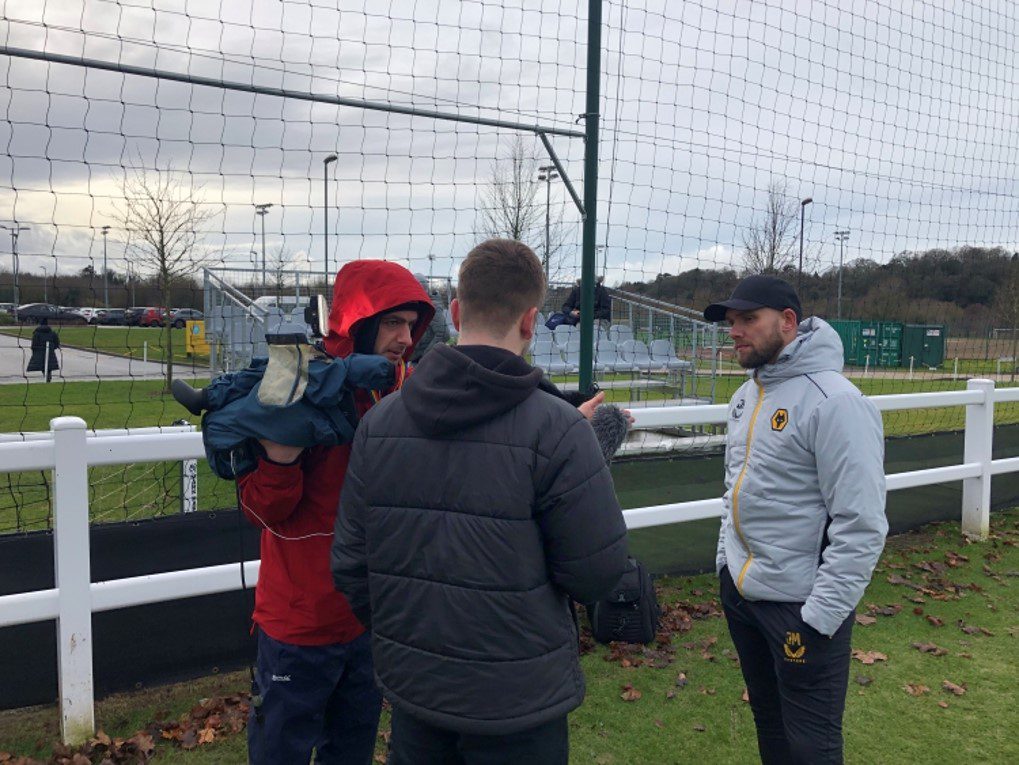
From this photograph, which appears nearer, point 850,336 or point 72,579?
point 72,579

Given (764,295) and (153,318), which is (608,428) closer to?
(764,295)

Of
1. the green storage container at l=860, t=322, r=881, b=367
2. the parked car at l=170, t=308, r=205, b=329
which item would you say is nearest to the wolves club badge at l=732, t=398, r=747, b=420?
the parked car at l=170, t=308, r=205, b=329

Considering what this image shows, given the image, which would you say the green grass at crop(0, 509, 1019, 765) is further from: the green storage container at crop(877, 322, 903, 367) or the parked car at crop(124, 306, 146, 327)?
the green storage container at crop(877, 322, 903, 367)

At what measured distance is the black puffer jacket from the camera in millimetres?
1750

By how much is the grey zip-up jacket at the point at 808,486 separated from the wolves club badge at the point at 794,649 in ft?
0.31

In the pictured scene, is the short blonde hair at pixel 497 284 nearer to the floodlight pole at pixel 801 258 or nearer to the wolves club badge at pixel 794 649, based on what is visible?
the wolves club badge at pixel 794 649

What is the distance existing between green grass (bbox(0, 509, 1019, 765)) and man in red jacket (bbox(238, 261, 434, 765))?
1.28 metres

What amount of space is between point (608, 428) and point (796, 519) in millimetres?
773

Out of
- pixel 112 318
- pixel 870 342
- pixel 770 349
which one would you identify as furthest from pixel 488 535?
pixel 870 342

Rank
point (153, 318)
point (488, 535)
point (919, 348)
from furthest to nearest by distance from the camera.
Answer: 1. point (919, 348)
2. point (153, 318)
3. point (488, 535)

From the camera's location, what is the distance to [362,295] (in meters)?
2.38

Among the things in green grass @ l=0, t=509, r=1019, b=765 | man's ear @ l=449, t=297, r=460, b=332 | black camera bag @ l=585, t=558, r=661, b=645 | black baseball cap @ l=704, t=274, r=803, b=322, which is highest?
black baseball cap @ l=704, t=274, r=803, b=322

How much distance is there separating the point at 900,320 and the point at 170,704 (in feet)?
22.9

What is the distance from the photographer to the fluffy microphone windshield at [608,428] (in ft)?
7.68
